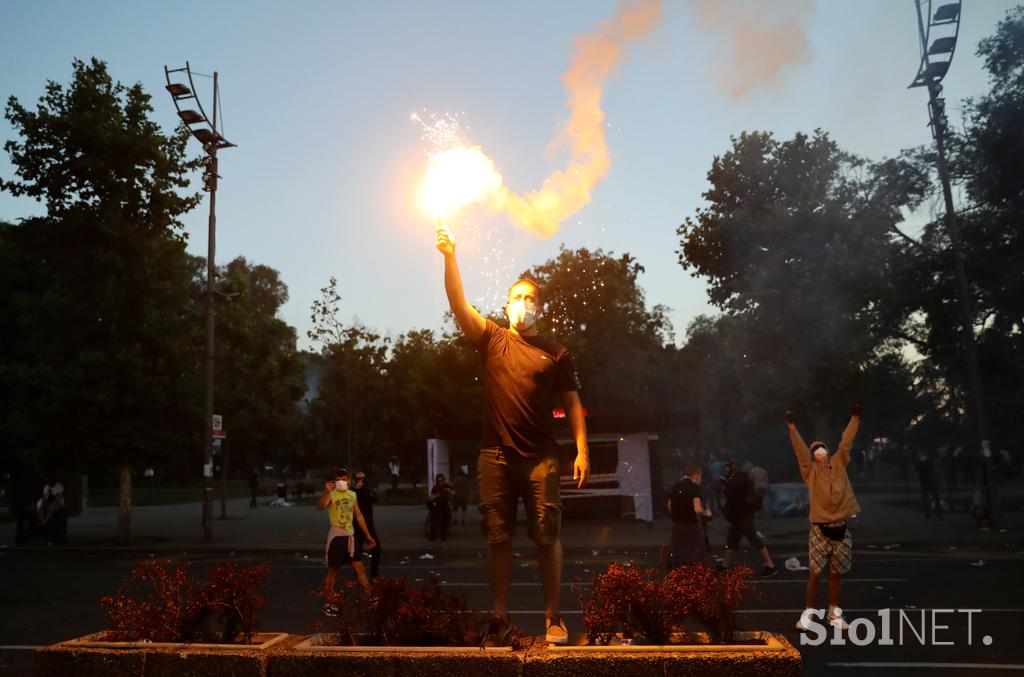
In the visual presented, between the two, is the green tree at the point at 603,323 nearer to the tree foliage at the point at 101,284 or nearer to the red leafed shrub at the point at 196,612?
the tree foliage at the point at 101,284

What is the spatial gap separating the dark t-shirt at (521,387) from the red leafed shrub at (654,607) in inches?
36.0

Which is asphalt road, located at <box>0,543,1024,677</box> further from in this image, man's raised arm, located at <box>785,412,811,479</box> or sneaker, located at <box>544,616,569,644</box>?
man's raised arm, located at <box>785,412,811,479</box>

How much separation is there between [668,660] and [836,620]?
597cm

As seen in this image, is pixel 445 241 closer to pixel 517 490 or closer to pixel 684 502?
pixel 517 490

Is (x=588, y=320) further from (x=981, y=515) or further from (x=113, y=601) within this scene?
(x=113, y=601)

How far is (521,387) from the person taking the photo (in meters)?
5.18

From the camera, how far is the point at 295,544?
2238 cm

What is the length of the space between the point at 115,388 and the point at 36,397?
2.32 metres

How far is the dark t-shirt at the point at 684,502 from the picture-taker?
40.2 ft

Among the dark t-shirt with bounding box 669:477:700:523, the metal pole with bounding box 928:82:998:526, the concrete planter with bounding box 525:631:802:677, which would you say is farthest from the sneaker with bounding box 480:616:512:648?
the metal pole with bounding box 928:82:998:526

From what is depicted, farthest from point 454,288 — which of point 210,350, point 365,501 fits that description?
point 210,350

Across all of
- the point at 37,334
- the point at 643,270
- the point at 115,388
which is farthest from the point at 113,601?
the point at 643,270

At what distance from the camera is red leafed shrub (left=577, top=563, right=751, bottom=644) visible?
4539mm

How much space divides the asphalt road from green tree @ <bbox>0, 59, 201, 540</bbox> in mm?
3808
